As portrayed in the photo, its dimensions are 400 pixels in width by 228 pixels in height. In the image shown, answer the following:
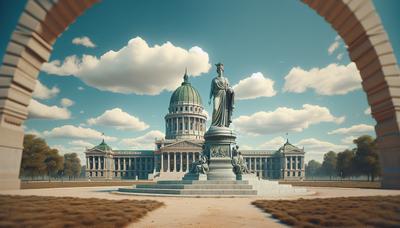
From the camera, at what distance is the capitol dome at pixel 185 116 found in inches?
5531

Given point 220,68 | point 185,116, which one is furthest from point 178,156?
point 220,68

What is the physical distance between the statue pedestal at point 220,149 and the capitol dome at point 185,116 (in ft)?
361

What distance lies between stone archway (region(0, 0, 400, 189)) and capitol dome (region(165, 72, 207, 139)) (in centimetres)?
13457

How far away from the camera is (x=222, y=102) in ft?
98.6

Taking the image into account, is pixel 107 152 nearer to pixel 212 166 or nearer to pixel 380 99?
pixel 212 166

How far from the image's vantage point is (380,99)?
4293 mm

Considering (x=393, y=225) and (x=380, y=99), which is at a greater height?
(x=380, y=99)

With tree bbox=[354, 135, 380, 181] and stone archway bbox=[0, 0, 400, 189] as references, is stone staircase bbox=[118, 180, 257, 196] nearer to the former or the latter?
stone archway bbox=[0, 0, 400, 189]

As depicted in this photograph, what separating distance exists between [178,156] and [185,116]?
61.6 feet

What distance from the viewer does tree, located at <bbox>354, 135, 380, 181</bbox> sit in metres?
59.9

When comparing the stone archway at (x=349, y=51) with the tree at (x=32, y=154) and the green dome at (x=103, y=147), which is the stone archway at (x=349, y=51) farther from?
the green dome at (x=103, y=147)

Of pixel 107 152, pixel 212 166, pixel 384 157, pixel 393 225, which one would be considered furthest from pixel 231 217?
pixel 107 152

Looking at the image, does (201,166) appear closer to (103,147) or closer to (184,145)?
(184,145)

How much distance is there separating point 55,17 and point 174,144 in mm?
129288
